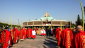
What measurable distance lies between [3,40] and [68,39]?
14.7 ft

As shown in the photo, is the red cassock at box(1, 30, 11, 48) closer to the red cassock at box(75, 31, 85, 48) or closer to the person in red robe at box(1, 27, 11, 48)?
the person in red robe at box(1, 27, 11, 48)

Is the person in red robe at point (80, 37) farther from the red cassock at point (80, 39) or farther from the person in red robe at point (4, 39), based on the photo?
the person in red robe at point (4, 39)

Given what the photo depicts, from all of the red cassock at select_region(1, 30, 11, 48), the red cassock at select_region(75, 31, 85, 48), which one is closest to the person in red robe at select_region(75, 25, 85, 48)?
the red cassock at select_region(75, 31, 85, 48)

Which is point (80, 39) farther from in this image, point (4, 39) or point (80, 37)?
point (4, 39)

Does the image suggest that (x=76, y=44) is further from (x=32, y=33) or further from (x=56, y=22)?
(x=56, y=22)

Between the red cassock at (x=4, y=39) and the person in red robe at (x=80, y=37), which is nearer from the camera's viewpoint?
the person in red robe at (x=80, y=37)

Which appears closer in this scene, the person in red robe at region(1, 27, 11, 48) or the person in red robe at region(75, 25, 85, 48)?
the person in red robe at region(75, 25, 85, 48)

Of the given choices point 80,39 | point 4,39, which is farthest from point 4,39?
point 80,39

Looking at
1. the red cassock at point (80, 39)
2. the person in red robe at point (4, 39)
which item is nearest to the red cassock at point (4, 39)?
the person in red robe at point (4, 39)

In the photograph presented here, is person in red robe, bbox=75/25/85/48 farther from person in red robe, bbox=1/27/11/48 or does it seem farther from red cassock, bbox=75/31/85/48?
person in red robe, bbox=1/27/11/48

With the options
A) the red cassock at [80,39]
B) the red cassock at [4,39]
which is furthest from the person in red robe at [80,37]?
the red cassock at [4,39]

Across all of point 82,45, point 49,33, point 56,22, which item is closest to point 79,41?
point 82,45

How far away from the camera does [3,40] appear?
586 centimetres

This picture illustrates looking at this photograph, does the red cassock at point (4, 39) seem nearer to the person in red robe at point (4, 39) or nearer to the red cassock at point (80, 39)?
the person in red robe at point (4, 39)
